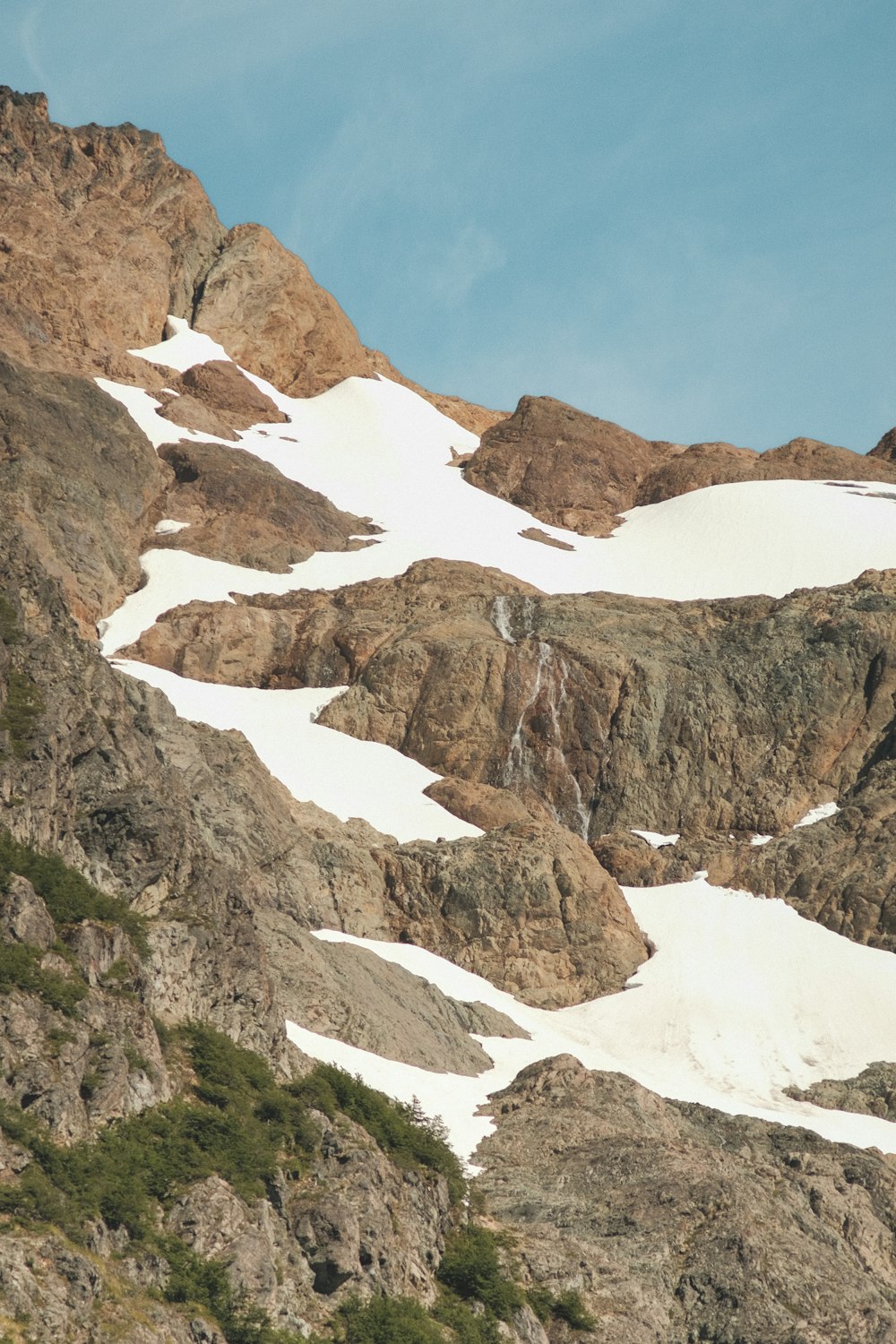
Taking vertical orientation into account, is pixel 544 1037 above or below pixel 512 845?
below

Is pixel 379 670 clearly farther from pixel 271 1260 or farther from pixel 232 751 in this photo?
pixel 271 1260

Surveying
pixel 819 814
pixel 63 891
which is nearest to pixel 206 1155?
pixel 63 891

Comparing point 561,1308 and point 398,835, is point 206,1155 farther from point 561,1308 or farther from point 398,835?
point 398,835

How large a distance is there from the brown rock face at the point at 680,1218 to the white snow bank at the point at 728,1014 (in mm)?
3409

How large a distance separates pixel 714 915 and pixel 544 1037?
11045 millimetres

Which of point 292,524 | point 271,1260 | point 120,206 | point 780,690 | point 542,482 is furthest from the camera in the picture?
point 120,206

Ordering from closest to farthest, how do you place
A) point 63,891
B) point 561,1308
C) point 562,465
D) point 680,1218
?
1. point 63,891
2. point 561,1308
3. point 680,1218
4. point 562,465

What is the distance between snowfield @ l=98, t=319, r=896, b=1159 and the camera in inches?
1722

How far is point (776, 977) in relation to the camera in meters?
49.5

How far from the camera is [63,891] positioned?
2492cm

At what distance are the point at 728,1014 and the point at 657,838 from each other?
471 inches

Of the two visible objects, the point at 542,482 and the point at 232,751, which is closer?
the point at 232,751

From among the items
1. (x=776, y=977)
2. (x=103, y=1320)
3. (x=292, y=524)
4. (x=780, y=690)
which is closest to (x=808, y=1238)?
(x=103, y=1320)

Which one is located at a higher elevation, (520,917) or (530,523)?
(530,523)
